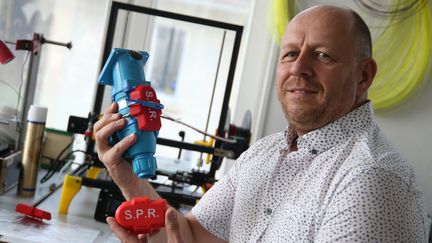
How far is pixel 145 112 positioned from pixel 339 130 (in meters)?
0.41

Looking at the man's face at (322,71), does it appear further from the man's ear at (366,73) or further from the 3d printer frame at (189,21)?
the 3d printer frame at (189,21)

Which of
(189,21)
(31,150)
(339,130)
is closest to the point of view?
(339,130)

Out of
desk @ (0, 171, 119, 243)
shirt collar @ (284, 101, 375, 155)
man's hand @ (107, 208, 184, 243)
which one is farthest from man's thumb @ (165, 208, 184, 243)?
desk @ (0, 171, 119, 243)

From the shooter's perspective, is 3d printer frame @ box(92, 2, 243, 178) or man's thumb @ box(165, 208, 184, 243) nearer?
man's thumb @ box(165, 208, 184, 243)

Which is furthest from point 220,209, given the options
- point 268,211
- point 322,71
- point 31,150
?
point 31,150

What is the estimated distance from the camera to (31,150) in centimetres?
178

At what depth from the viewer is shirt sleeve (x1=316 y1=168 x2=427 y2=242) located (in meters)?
0.87

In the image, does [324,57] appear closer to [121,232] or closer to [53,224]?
[121,232]

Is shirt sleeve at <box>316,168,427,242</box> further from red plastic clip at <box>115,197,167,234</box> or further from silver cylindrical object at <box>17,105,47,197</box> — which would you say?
silver cylindrical object at <box>17,105,47,197</box>

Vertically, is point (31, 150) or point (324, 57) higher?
point (324, 57)

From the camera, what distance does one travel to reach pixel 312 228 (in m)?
0.99

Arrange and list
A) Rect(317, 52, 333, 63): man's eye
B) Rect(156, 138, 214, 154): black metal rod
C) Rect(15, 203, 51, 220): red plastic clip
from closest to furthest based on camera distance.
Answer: Rect(317, 52, 333, 63): man's eye
Rect(15, 203, 51, 220): red plastic clip
Rect(156, 138, 214, 154): black metal rod

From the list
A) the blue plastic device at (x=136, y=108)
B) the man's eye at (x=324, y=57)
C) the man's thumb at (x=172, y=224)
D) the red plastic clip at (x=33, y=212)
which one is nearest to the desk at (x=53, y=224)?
the red plastic clip at (x=33, y=212)

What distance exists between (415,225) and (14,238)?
38.0 inches
